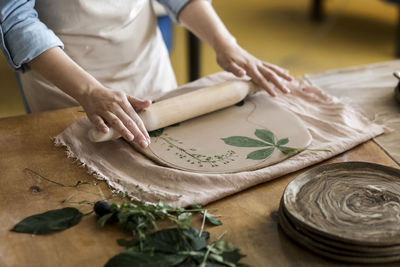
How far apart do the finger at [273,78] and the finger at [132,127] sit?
39cm

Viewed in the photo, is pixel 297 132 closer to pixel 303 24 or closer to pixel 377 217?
pixel 377 217

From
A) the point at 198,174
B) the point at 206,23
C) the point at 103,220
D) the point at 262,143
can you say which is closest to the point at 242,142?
the point at 262,143

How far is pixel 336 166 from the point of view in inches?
35.9

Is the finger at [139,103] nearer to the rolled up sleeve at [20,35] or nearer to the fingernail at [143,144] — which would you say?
the fingernail at [143,144]

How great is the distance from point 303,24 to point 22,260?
3676mm

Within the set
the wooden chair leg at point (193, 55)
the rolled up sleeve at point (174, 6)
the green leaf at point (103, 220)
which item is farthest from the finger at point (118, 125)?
the wooden chair leg at point (193, 55)

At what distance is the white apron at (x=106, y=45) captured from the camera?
1316 mm

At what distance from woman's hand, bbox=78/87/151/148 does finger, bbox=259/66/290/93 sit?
341mm

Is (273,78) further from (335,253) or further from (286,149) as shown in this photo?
(335,253)

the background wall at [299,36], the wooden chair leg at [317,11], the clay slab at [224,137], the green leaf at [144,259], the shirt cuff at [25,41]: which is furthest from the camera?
the wooden chair leg at [317,11]

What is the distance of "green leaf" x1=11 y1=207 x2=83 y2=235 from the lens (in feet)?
2.74

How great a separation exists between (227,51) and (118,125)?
0.43 metres

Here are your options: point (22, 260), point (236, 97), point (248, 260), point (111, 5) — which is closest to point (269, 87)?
point (236, 97)

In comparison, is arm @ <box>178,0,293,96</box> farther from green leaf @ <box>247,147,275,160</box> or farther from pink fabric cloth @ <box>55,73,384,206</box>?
green leaf @ <box>247,147,275,160</box>
